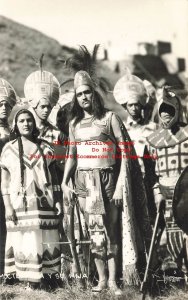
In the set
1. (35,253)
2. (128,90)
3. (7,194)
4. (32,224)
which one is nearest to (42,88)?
(128,90)

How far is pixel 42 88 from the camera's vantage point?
650 cm

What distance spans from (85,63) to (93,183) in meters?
1.30

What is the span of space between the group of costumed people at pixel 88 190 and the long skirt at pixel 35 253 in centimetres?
1

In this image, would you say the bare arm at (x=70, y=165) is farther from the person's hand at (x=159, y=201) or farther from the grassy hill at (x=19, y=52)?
the grassy hill at (x=19, y=52)

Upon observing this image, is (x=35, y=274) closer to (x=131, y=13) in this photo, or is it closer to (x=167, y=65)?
(x=131, y=13)

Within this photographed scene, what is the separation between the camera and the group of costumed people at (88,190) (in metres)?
5.81

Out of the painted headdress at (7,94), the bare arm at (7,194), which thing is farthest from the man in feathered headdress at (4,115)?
the bare arm at (7,194)

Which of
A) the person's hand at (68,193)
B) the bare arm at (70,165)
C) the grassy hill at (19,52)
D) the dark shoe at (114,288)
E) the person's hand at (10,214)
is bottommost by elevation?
the dark shoe at (114,288)

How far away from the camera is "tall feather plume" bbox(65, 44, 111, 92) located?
6180 millimetres

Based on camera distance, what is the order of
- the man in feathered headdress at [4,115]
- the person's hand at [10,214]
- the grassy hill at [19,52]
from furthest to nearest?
the grassy hill at [19,52]
the man in feathered headdress at [4,115]
the person's hand at [10,214]

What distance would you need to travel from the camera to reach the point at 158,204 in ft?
19.1

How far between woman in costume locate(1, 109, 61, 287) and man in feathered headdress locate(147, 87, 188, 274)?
1126 mm

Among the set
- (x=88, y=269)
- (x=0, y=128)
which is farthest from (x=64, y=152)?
(x=88, y=269)

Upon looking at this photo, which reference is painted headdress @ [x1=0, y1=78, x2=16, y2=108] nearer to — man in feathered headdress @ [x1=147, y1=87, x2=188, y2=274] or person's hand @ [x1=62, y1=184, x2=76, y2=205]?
person's hand @ [x1=62, y1=184, x2=76, y2=205]
